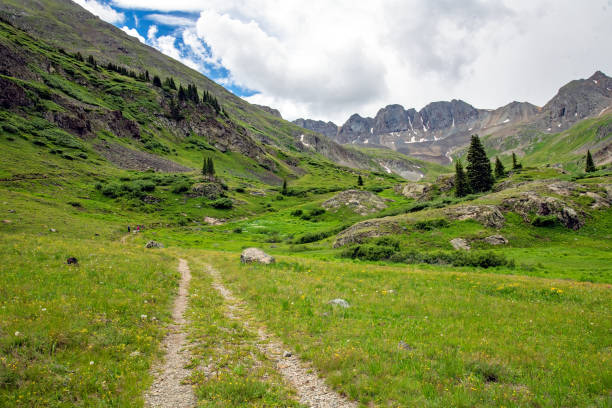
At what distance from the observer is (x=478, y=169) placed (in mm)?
82938

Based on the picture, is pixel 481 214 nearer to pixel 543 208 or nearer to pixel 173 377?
pixel 543 208

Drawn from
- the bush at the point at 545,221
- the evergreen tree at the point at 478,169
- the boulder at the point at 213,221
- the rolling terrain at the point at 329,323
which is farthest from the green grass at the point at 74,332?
the evergreen tree at the point at 478,169

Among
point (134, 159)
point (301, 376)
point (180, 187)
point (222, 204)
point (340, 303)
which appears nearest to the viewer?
point (301, 376)

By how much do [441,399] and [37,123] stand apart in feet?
516

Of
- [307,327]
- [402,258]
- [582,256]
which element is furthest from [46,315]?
[582,256]

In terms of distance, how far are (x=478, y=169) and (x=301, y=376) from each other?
92475mm

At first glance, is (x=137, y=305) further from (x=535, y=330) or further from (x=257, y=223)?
→ (x=257, y=223)

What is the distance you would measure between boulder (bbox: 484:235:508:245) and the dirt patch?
450ft

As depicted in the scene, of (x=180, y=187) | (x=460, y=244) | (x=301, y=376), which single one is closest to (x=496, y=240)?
(x=460, y=244)

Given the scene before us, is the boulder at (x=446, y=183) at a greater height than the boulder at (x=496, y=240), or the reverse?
the boulder at (x=446, y=183)

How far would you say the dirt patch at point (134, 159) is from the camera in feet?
409

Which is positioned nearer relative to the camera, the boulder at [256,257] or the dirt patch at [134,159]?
the boulder at [256,257]

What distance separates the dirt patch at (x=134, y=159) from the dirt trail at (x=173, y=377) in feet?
447

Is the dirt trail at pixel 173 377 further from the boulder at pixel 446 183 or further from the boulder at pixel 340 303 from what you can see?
the boulder at pixel 446 183
